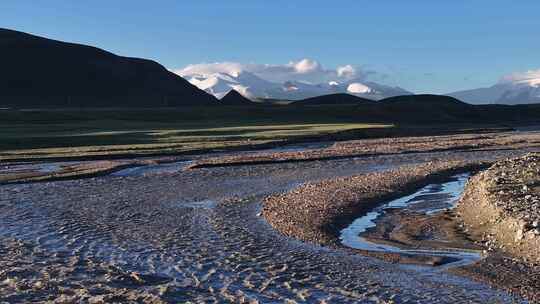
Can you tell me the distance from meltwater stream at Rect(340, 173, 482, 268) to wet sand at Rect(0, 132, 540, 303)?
4.40 feet

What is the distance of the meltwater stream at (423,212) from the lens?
16.7 metres

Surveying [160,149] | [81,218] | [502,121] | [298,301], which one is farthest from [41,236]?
[502,121]

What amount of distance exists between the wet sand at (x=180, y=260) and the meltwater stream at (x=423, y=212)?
52.8 inches

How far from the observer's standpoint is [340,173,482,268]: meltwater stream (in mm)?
16734

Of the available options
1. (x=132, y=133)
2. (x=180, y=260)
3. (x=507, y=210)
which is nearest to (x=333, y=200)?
(x=507, y=210)

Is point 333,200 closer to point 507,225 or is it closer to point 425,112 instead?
point 507,225

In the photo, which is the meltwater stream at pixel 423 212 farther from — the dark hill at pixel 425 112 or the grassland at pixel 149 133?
the dark hill at pixel 425 112

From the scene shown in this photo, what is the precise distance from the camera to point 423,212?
78.2 ft

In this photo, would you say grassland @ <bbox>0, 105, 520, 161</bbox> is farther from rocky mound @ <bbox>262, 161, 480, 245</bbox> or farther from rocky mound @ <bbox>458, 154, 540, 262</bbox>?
rocky mound @ <bbox>458, 154, 540, 262</bbox>

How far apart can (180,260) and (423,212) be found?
34.2ft

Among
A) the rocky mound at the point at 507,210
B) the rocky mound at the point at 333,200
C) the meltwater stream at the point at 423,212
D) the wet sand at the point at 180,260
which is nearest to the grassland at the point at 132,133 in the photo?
the rocky mound at the point at 333,200

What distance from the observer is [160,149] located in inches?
2122

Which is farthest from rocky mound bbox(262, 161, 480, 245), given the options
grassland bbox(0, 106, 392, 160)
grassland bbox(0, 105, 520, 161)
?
grassland bbox(0, 106, 392, 160)

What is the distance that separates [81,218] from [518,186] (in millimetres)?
15898
